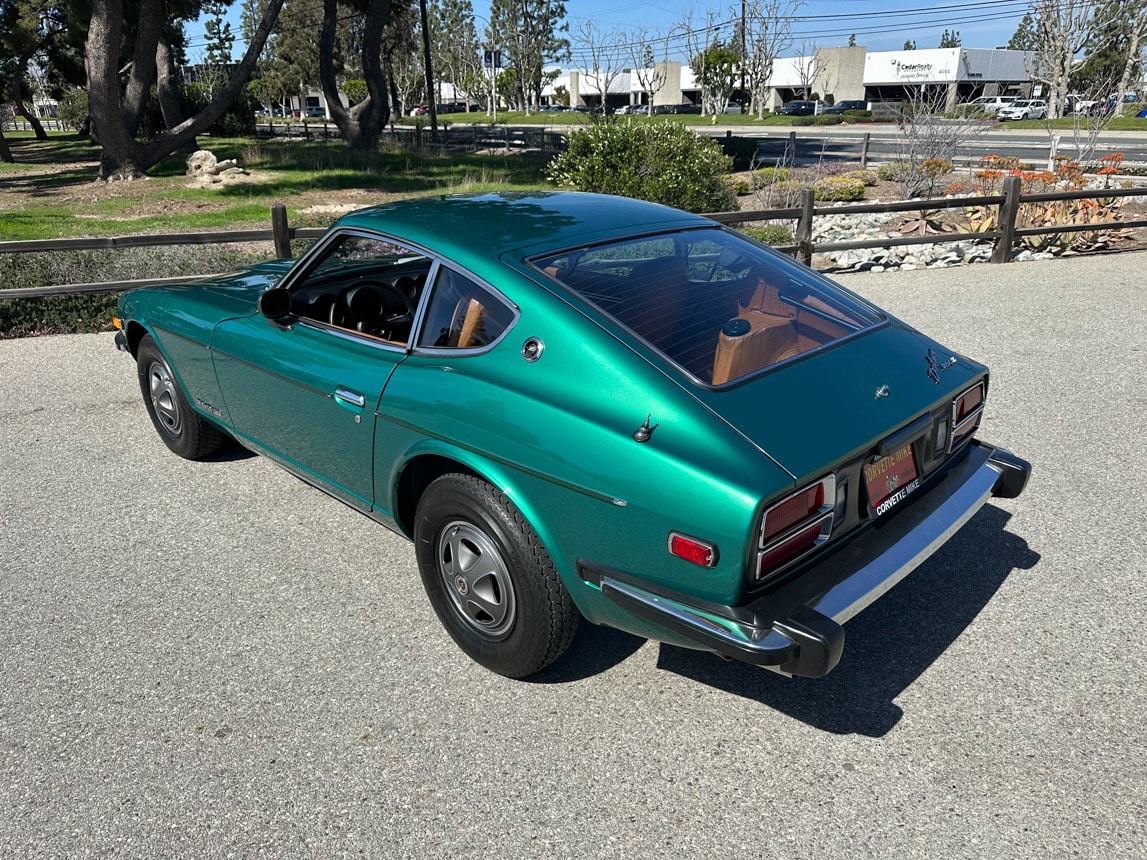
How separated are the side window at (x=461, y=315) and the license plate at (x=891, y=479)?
1307 millimetres

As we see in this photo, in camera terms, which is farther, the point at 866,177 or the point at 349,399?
the point at 866,177

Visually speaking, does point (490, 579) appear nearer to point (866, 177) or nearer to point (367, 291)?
point (367, 291)

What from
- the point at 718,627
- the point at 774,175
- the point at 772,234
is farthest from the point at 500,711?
the point at 774,175

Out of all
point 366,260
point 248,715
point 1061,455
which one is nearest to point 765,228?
point 1061,455

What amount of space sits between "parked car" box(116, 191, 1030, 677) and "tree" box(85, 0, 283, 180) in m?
19.4

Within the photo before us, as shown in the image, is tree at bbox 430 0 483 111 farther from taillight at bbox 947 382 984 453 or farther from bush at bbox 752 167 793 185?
taillight at bbox 947 382 984 453

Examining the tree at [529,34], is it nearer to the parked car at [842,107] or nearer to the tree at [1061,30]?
the parked car at [842,107]

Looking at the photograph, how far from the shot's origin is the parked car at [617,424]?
Result: 2.49m

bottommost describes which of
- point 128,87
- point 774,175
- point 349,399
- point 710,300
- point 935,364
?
point 349,399

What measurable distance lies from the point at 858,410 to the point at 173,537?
3232 mm

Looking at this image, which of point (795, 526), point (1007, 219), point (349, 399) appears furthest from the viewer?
point (1007, 219)

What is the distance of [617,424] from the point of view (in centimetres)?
261

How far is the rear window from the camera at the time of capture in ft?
9.53

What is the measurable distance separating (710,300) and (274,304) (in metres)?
1.87
